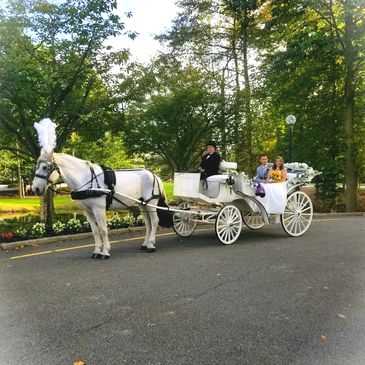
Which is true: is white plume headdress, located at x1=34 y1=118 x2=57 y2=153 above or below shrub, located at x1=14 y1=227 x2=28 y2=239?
above

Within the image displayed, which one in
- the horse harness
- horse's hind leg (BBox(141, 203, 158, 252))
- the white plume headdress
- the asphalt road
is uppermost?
the white plume headdress

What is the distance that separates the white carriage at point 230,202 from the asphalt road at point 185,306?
0.86m

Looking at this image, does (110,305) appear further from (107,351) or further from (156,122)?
(156,122)

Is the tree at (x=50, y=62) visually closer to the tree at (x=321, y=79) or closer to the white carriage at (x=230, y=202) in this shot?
the white carriage at (x=230, y=202)

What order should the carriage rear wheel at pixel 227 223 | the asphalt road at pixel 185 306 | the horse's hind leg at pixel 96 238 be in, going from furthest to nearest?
the carriage rear wheel at pixel 227 223 → the horse's hind leg at pixel 96 238 → the asphalt road at pixel 185 306

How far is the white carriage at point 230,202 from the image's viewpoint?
9.40m

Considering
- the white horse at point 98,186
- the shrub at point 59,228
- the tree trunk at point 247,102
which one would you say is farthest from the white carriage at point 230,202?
the tree trunk at point 247,102

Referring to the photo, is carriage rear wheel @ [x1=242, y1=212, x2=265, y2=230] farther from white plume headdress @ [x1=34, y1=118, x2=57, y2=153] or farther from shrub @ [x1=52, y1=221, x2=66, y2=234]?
white plume headdress @ [x1=34, y1=118, x2=57, y2=153]

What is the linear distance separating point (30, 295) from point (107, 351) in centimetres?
220

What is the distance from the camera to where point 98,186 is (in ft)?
26.5

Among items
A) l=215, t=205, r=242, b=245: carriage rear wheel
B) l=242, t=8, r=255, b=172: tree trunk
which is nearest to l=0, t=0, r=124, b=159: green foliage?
l=215, t=205, r=242, b=245: carriage rear wheel

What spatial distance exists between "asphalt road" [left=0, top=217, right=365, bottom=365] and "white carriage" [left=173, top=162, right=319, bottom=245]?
864mm

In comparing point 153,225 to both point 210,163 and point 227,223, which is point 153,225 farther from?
point 210,163

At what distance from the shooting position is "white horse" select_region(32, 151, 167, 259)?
24.7ft
